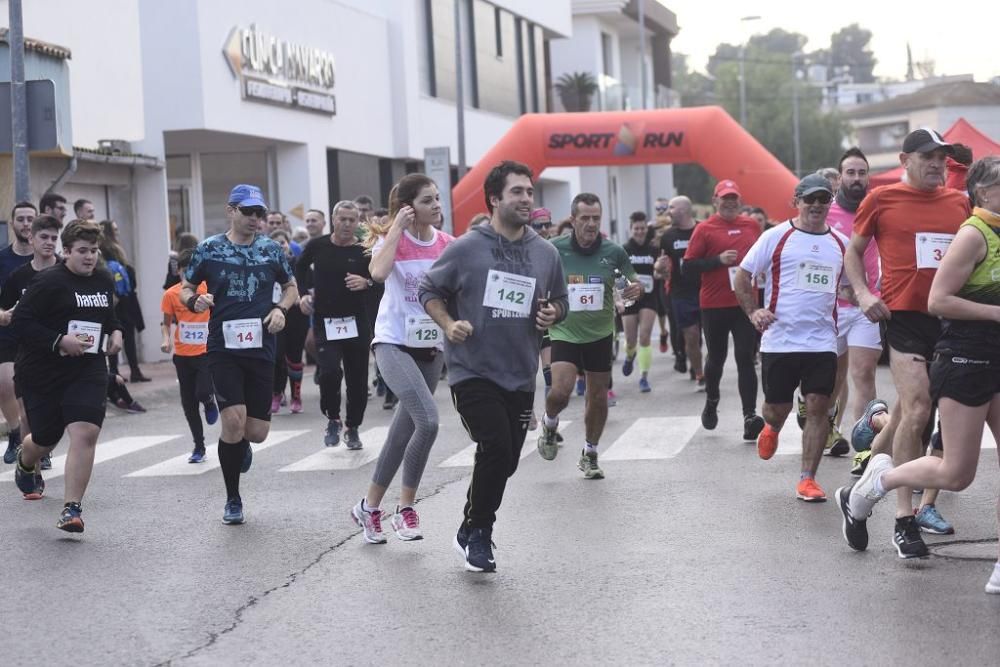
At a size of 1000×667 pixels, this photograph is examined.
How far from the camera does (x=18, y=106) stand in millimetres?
16234

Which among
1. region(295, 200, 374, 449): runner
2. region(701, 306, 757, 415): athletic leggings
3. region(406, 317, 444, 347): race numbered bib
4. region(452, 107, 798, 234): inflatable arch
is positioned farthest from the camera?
region(452, 107, 798, 234): inflatable arch

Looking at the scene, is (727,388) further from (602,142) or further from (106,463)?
(602,142)

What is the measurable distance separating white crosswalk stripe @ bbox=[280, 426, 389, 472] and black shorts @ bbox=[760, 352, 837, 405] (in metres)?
3.00

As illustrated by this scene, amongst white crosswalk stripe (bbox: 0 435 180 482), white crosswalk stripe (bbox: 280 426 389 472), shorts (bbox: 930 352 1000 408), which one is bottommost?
white crosswalk stripe (bbox: 280 426 389 472)

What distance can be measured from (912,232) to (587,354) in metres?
3.25

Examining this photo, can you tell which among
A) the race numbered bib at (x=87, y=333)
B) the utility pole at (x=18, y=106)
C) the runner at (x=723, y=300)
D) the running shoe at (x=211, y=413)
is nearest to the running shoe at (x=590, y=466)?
the runner at (x=723, y=300)

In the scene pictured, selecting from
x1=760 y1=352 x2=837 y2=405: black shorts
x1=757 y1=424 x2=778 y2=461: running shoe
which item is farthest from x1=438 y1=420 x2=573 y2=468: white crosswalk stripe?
x1=760 y1=352 x2=837 y2=405: black shorts

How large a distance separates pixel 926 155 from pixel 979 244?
132 centimetres

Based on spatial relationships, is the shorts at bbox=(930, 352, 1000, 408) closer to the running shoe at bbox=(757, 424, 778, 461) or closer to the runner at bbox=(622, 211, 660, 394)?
the running shoe at bbox=(757, 424, 778, 461)

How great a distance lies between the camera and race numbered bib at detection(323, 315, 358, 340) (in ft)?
43.3

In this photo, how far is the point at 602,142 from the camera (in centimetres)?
2608

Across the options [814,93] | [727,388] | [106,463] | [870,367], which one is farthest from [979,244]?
[814,93]

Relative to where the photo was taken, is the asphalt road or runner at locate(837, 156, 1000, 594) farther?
runner at locate(837, 156, 1000, 594)

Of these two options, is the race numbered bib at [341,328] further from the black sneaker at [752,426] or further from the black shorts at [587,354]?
the black sneaker at [752,426]
